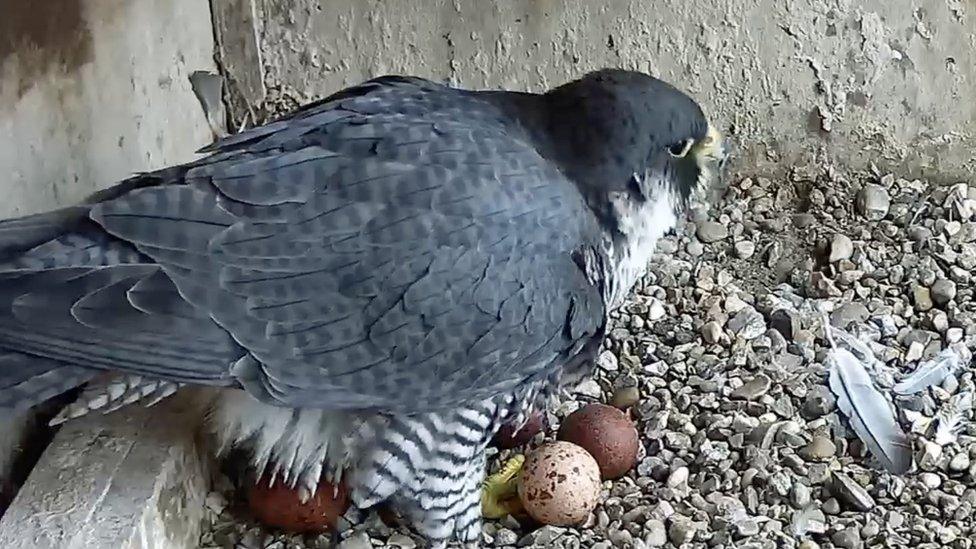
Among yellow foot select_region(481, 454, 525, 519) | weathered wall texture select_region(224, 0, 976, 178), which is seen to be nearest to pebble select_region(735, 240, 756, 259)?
weathered wall texture select_region(224, 0, 976, 178)

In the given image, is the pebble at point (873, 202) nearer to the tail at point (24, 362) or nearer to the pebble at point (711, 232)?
the pebble at point (711, 232)

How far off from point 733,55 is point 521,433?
122cm

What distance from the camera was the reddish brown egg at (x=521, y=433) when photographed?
2.47 metres

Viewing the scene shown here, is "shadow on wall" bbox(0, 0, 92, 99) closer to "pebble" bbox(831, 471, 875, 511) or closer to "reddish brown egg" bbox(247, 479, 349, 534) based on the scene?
"reddish brown egg" bbox(247, 479, 349, 534)

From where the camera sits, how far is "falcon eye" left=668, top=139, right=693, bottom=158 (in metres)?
2.34

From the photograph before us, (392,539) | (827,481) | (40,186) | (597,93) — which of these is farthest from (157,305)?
(827,481)

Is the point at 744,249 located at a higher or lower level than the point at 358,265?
lower

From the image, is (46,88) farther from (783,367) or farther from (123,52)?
(783,367)

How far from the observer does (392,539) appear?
93.6 inches

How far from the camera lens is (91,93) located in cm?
248

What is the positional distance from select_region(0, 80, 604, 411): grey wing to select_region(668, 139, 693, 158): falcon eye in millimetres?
313

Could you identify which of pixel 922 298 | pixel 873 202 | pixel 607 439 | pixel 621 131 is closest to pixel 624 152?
pixel 621 131

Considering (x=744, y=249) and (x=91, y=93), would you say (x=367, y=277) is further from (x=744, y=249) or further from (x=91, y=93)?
(x=744, y=249)

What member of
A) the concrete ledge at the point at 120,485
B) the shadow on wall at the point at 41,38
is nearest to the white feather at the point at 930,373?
the concrete ledge at the point at 120,485
